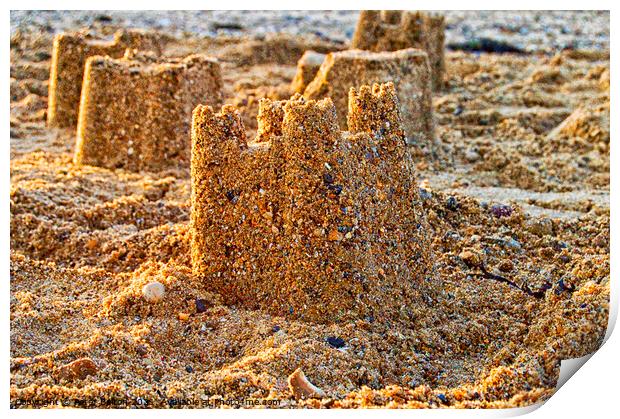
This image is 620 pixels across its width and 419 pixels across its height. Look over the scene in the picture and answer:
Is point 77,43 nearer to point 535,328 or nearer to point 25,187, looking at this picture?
point 25,187

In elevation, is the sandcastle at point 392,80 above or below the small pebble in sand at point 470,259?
above

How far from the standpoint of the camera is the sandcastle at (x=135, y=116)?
6.53m

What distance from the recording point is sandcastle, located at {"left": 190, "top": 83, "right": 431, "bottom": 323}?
3770 mm

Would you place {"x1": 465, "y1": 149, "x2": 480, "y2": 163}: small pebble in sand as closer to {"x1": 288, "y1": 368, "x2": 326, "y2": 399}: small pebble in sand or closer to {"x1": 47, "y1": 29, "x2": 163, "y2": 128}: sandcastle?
{"x1": 47, "y1": 29, "x2": 163, "y2": 128}: sandcastle

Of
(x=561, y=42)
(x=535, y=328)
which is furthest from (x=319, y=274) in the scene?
(x=561, y=42)

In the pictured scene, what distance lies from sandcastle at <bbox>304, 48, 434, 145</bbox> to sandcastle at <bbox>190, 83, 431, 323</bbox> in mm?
2727

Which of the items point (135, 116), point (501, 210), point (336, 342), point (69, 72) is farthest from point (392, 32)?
point (336, 342)

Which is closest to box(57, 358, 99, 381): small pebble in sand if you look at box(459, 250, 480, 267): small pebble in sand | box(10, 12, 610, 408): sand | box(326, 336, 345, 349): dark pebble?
box(10, 12, 610, 408): sand

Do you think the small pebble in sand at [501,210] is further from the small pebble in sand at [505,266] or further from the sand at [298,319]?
the small pebble in sand at [505,266]

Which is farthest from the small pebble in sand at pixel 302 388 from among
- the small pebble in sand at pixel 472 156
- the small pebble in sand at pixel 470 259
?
the small pebble in sand at pixel 472 156

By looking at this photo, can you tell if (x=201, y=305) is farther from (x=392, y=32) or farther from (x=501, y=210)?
(x=392, y=32)

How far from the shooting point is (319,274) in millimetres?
3789

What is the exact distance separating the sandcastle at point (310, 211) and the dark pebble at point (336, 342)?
143 mm

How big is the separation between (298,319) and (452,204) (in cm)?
150
